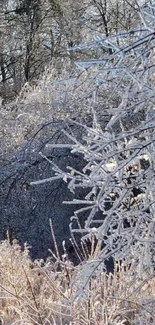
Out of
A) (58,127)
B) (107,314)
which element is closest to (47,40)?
(58,127)

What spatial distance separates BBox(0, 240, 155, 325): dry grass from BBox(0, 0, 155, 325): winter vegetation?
13 millimetres

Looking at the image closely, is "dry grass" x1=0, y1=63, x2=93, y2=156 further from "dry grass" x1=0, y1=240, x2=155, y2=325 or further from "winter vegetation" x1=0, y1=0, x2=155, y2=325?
"dry grass" x1=0, y1=240, x2=155, y2=325

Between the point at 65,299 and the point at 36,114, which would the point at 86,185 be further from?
the point at 36,114

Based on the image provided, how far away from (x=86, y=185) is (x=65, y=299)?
7.07 feet

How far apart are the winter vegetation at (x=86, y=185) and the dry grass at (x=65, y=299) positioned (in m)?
0.01

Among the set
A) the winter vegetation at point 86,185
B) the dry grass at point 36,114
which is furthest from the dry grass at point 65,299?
the dry grass at point 36,114

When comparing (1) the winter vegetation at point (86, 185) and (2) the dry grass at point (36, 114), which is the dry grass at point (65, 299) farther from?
(2) the dry grass at point (36, 114)

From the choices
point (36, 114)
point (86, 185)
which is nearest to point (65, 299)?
point (86, 185)

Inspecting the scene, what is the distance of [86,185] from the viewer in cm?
250

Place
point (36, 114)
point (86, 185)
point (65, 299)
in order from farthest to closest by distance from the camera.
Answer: point (36, 114) < point (65, 299) < point (86, 185)

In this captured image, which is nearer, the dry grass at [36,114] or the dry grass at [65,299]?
the dry grass at [65,299]

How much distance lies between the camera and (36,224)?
7.82 meters

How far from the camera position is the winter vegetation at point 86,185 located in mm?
2451

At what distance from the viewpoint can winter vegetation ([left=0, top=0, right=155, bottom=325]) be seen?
2451 mm
